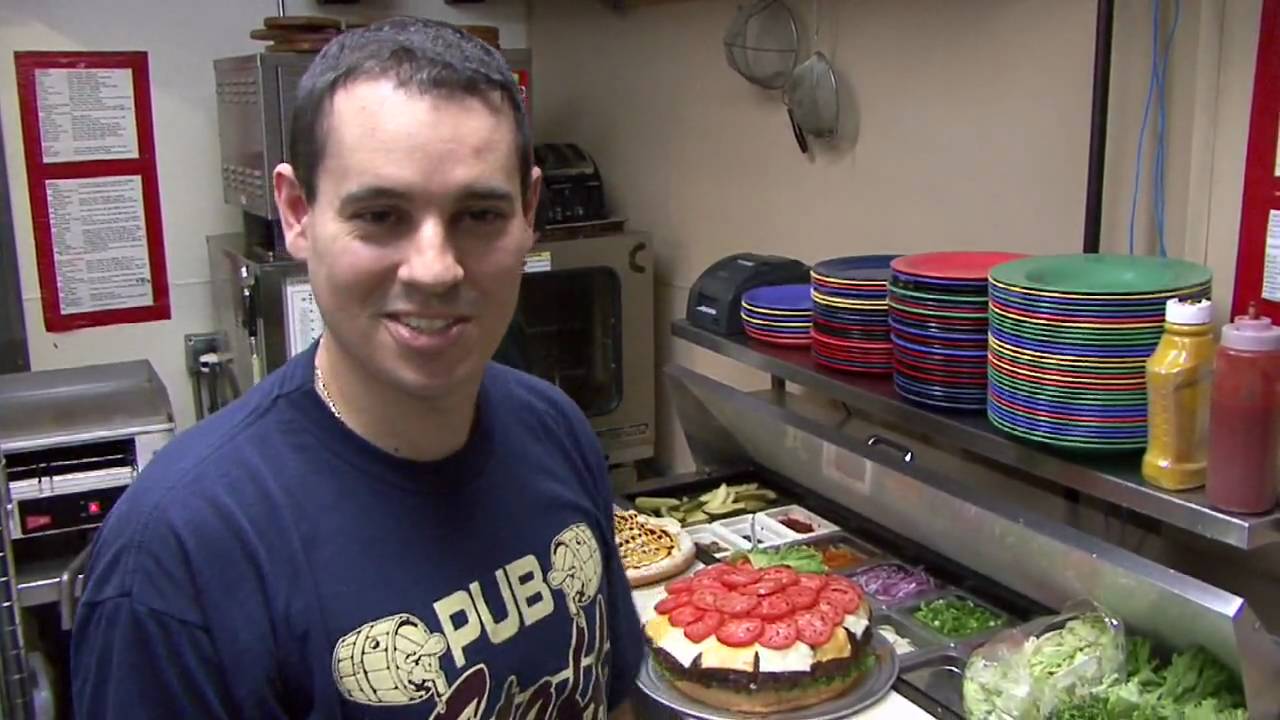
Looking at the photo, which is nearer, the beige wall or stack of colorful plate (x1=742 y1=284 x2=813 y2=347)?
the beige wall

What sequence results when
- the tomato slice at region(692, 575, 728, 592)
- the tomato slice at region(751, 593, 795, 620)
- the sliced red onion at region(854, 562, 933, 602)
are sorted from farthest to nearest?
1. the sliced red onion at region(854, 562, 933, 602)
2. the tomato slice at region(692, 575, 728, 592)
3. the tomato slice at region(751, 593, 795, 620)

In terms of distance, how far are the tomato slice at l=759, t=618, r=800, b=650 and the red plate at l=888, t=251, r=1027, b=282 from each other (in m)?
0.54

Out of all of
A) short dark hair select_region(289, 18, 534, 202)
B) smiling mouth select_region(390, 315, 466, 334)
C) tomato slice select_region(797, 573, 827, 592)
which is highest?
short dark hair select_region(289, 18, 534, 202)

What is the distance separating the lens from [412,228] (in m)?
0.86

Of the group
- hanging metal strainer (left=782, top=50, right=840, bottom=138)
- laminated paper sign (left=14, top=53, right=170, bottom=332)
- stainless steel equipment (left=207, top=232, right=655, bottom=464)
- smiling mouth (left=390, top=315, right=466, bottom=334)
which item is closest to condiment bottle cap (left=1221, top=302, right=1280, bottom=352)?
smiling mouth (left=390, top=315, right=466, bottom=334)

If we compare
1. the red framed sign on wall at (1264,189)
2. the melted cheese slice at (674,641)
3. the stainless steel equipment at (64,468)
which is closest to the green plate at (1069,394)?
the red framed sign on wall at (1264,189)

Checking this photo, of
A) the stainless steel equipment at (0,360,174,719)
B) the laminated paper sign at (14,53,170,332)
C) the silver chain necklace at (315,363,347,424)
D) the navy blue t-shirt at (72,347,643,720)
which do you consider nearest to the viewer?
the navy blue t-shirt at (72,347,643,720)

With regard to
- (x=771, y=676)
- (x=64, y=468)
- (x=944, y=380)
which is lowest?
(x=771, y=676)

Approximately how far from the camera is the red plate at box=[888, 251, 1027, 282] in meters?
1.70

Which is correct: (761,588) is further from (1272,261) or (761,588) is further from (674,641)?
(1272,261)

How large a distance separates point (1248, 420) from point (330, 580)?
3.39 ft

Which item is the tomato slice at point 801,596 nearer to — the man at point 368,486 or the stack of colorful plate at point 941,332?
the stack of colorful plate at point 941,332

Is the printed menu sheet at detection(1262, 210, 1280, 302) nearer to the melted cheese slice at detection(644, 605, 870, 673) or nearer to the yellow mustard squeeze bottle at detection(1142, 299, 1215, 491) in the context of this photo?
the yellow mustard squeeze bottle at detection(1142, 299, 1215, 491)

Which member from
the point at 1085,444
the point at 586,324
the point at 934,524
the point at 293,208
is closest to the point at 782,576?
the point at 934,524
